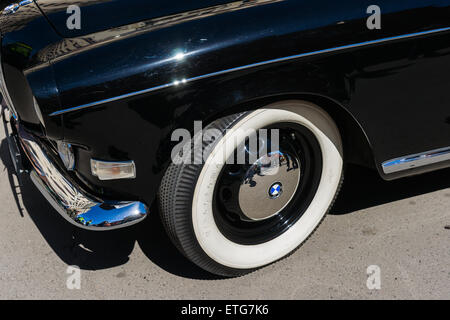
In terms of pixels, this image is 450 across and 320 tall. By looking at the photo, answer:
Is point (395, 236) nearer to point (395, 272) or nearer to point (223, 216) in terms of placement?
point (395, 272)

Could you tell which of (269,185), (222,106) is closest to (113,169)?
(222,106)

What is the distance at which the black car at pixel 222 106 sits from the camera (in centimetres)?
172

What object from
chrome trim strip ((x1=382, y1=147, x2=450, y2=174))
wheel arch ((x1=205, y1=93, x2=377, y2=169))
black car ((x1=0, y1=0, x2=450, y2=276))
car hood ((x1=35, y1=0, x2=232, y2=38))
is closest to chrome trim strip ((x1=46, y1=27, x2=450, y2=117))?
black car ((x1=0, y1=0, x2=450, y2=276))

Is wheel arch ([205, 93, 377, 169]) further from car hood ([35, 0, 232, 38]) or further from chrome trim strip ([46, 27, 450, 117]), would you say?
car hood ([35, 0, 232, 38])

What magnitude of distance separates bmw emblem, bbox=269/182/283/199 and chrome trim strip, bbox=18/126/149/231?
0.59 metres

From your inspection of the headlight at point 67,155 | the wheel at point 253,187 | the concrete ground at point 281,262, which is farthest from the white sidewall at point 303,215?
the headlight at point 67,155

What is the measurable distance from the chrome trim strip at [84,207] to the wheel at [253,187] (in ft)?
0.46

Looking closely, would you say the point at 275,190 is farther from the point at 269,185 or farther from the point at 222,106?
the point at 222,106

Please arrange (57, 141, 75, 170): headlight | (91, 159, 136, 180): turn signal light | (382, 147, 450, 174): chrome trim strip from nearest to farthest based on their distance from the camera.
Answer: (91, 159, 136, 180): turn signal light
(57, 141, 75, 170): headlight
(382, 147, 450, 174): chrome trim strip

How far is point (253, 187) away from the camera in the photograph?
211 centimetres

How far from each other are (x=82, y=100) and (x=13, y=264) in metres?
1.17

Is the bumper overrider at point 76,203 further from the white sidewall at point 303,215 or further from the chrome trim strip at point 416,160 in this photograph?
the chrome trim strip at point 416,160

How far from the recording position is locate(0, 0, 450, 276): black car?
5.65ft

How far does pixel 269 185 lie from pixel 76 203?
85 cm
